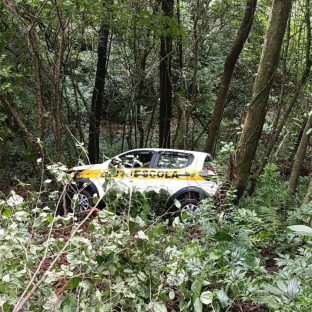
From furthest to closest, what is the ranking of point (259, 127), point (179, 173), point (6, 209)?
point (179, 173) → point (259, 127) → point (6, 209)

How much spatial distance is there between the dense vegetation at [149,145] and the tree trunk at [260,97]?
0.02 m

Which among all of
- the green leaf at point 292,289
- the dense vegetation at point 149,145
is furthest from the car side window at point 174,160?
the green leaf at point 292,289

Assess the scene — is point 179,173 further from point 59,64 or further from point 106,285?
point 106,285

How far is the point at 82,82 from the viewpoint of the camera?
15.2 meters

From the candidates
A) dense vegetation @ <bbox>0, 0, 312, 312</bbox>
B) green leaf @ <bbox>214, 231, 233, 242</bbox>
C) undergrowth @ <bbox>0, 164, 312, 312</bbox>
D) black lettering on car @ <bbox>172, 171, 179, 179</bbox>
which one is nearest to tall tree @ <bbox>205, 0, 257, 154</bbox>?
dense vegetation @ <bbox>0, 0, 312, 312</bbox>

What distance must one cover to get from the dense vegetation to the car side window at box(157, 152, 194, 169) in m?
1.51

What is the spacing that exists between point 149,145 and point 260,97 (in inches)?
410

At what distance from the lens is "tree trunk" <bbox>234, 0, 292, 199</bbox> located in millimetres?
5520

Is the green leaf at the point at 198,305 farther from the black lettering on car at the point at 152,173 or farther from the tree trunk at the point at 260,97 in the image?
the black lettering on car at the point at 152,173

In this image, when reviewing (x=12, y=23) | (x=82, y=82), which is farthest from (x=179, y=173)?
(x=82, y=82)

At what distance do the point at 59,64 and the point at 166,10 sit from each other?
220 inches

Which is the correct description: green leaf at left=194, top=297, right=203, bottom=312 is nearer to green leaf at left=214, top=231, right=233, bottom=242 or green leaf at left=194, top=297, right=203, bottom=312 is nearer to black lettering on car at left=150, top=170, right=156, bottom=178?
green leaf at left=214, top=231, right=233, bottom=242

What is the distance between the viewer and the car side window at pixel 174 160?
9516 mm

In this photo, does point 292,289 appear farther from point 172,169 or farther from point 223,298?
point 172,169
